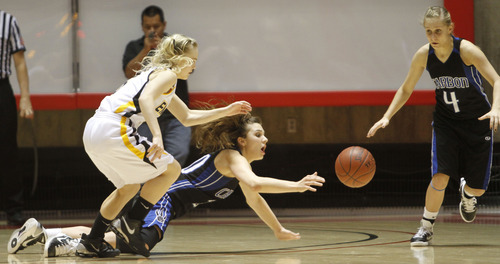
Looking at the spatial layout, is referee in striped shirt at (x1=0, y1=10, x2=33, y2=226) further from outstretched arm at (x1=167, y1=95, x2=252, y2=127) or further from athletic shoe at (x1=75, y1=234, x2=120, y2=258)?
athletic shoe at (x1=75, y1=234, x2=120, y2=258)

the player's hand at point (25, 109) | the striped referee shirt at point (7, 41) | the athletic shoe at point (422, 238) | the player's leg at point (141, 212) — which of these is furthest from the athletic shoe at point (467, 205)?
the striped referee shirt at point (7, 41)

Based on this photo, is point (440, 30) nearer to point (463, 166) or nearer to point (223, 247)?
point (463, 166)

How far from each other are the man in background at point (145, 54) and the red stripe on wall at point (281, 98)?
55cm

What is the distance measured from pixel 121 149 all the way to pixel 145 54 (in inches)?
117

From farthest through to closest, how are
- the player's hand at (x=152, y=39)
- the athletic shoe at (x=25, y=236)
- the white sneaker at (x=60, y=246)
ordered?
1. the player's hand at (x=152, y=39)
2. the athletic shoe at (x=25, y=236)
3. the white sneaker at (x=60, y=246)

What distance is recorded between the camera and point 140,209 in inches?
161

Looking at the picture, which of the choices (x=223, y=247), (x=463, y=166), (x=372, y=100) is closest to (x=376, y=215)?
(x=372, y=100)

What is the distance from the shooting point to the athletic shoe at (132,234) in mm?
4012

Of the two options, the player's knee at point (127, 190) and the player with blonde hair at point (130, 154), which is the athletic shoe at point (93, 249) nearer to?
the player with blonde hair at point (130, 154)

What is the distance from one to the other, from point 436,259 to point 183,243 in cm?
185

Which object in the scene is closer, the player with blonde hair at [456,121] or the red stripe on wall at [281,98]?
the player with blonde hair at [456,121]

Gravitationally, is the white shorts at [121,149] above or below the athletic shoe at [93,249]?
above

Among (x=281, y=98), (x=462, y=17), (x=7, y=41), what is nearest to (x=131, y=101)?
(x=7, y=41)

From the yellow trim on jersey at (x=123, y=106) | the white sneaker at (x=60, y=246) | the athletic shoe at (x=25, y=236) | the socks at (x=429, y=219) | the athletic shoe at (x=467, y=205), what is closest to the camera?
the yellow trim on jersey at (x=123, y=106)
